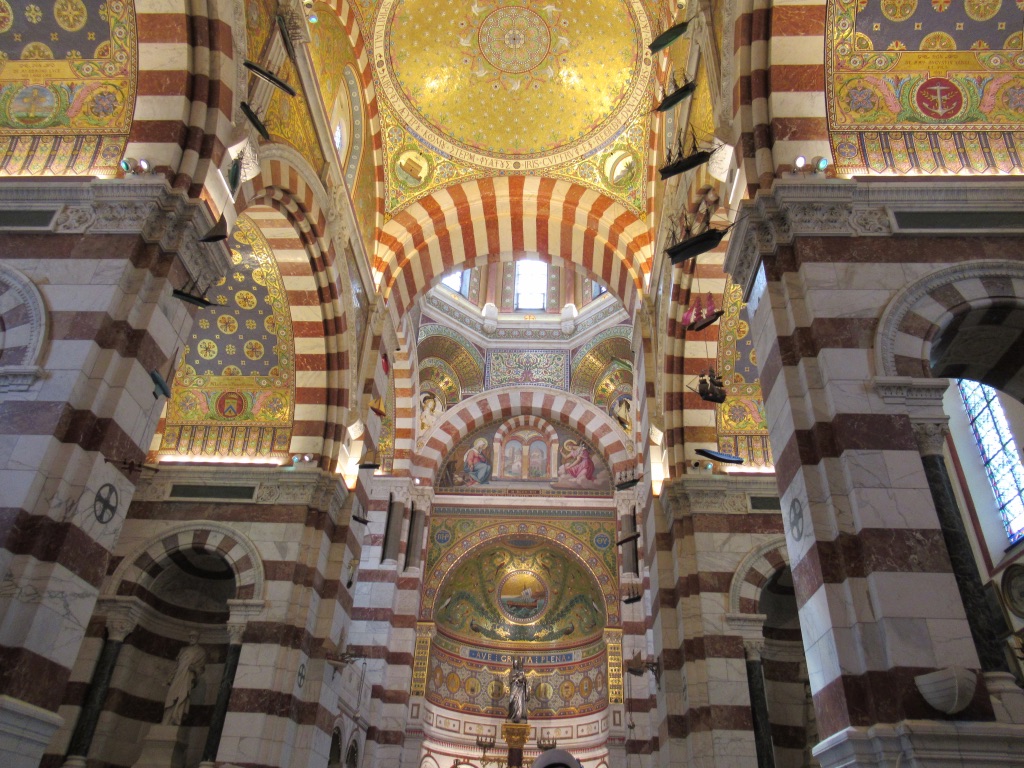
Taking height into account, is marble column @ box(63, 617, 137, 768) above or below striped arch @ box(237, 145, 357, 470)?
below

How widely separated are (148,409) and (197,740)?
5.84 meters

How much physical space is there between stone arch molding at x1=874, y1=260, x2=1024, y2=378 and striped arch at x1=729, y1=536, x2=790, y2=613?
487 cm

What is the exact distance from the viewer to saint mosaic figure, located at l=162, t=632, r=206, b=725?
10.3 m

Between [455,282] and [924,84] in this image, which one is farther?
[455,282]

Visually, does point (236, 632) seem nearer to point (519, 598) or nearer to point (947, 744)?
point (947, 744)

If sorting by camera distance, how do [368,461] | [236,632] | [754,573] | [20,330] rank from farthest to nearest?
[368,461]
[754,573]
[236,632]
[20,330]

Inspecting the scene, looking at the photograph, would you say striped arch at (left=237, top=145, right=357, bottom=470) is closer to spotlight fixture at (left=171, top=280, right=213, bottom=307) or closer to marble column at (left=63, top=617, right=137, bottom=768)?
spotlight fixture at (left=171, top=280, right=213, bottom=307)

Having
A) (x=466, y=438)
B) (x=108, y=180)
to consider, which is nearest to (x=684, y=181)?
(x=108, y=180)

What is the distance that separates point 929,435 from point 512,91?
9433 millimetres

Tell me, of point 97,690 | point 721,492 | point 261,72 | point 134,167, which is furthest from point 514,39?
point 97,690

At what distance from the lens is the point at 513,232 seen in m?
14.2

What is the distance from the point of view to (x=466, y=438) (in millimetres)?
22266

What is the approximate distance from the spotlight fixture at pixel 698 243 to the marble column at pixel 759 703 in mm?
5419

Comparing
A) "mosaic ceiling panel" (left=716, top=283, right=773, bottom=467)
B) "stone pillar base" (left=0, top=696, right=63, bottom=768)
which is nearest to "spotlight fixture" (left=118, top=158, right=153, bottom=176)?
"stone pillar base" (left=0, top=696, right=63, bottom=768)
